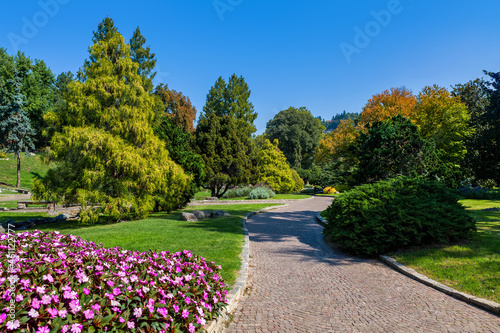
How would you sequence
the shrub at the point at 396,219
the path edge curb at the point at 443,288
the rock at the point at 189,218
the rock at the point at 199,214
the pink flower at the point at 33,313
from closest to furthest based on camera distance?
1. the pink flower at the point at 33,313
2. the path edge curb at the point at 443,288
3. the shrub at the point at 396,219
4. the rock at the point at 189,218
5. the rock at the point at 199,214

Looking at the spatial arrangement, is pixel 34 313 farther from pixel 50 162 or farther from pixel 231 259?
pixel 50 162

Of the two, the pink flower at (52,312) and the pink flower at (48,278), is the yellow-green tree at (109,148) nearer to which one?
the pink flower at (48,278)

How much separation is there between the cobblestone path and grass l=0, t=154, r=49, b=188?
37.2m

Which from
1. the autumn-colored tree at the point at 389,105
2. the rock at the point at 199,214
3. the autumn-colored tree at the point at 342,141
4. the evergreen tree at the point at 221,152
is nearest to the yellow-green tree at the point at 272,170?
the evergreen tree at the point at 221,152

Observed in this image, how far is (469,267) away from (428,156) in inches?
209

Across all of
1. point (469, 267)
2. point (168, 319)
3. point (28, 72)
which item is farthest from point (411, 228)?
point (28, 72)

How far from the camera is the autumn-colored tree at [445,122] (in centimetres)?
2266

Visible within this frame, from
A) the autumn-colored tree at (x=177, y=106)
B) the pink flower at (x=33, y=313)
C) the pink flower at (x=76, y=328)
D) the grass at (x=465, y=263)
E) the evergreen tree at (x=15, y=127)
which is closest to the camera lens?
the pink flower at (x=33, y=313)

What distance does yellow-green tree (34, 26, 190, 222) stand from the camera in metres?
11.8

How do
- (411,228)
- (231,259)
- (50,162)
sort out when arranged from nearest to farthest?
(231,259), (411,228), (50,162)

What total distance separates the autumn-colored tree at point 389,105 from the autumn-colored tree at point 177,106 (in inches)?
938

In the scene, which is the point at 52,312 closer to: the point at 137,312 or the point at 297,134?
the point at 137,312

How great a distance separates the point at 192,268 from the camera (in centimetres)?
414

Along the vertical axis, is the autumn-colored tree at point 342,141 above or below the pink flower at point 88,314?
above
